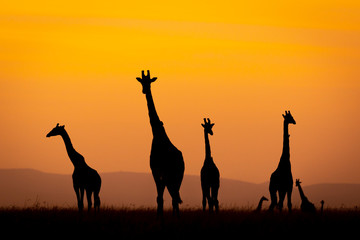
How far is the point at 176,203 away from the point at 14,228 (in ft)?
15.4

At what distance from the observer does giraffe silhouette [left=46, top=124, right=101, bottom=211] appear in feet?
67.4

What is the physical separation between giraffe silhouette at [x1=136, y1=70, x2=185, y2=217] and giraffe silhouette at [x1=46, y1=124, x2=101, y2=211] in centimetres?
348

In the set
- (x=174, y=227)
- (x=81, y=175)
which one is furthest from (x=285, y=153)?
(x=174, y=227)

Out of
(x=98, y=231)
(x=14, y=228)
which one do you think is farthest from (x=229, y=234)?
(x=14, y=228)

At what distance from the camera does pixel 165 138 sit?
17719mm

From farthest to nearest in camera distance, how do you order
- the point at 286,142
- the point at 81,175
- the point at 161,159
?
the point at 286,142
the point at 81,175
the point at 161,159

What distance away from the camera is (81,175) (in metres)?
20.7

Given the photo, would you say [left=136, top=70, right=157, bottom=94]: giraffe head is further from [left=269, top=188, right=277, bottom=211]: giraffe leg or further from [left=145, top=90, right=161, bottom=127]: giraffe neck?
[left=269, top=188, right=277, bottom=211]: giraffe leg

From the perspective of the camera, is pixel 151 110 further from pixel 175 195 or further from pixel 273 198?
pixel 273 198

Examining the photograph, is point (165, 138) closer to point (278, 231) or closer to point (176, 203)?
point (176, 203)

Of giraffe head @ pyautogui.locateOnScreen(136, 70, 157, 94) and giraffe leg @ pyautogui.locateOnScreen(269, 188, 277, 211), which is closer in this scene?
giraffe head @ pyautogui.locateOnScreen(136, 70, 157, 94)

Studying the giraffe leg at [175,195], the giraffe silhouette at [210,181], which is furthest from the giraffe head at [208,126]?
the giraffe leg at [175,195]

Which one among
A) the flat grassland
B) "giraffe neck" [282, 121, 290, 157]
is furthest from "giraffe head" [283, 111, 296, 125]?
the flat grassland

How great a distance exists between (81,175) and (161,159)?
4.21 metres
